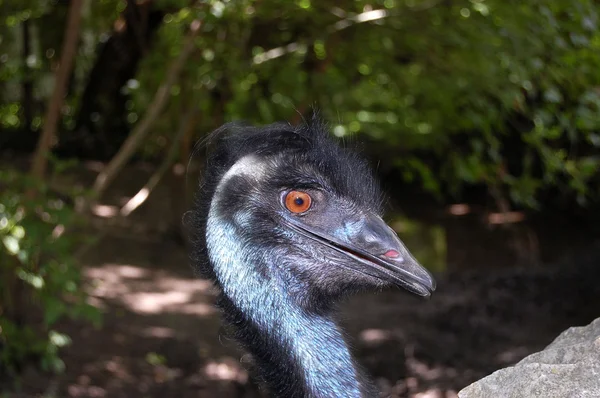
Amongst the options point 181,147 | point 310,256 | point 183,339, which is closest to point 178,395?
point 183,339

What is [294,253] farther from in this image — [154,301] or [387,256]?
[154,301]

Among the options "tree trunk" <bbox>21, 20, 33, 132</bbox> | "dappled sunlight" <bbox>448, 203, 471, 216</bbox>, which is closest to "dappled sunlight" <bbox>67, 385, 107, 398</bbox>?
"tree trunk" <bbox>21, 20, 33, 132</bbox>

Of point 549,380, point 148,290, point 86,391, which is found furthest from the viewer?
point 148,290

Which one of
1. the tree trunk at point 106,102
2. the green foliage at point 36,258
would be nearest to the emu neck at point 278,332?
the green foliage at point 36,258

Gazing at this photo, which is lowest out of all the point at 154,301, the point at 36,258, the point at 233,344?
the point at 154,301

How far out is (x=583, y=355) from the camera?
6.74ft

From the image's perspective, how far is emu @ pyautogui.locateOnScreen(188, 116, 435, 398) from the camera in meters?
2.09

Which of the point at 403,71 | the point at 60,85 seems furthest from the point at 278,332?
the point at 403,71

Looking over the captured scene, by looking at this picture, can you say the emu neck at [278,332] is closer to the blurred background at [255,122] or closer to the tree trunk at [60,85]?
the blurred background at [255,122]

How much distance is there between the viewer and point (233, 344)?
4.55 m

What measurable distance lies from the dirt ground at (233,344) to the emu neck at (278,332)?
263cm

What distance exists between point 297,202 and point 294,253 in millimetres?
136

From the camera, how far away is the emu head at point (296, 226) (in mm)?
2160

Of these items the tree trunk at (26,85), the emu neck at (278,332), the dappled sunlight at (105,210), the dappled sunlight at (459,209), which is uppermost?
the emu neck at (278,332)
